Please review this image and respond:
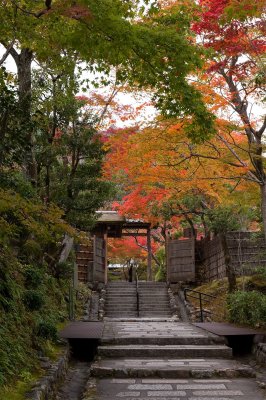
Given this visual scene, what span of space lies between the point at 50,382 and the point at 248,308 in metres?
6.73

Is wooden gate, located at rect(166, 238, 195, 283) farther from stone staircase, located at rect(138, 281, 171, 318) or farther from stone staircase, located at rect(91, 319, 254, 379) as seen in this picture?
stone staircase, located at rect(91, 319, 254, 379)

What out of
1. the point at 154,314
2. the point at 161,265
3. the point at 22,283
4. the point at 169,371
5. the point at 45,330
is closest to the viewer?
the point at 169,371

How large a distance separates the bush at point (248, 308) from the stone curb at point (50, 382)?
5042mm

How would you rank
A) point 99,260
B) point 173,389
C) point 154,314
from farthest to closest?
1. point 99,260
2. point 154,314
3. point 173,389

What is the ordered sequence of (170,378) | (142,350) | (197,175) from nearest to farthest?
(170,378)
(142,350)
(197,175)

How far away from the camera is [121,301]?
19.1m

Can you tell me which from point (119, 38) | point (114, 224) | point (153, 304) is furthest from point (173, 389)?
point (114, 224)

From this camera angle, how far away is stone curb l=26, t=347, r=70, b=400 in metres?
4.74

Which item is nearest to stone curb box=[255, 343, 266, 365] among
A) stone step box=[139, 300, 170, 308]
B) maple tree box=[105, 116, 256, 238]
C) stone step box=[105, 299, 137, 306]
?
maple tree box=[105, 116, 256, 238]

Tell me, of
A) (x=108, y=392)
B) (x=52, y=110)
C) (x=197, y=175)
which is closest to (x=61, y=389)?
(x=108, y=392)

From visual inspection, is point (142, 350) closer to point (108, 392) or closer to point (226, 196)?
point (108, 392)

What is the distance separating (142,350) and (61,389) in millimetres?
2431

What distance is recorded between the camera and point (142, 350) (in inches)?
326

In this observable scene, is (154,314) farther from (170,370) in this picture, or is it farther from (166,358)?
(170,370)
